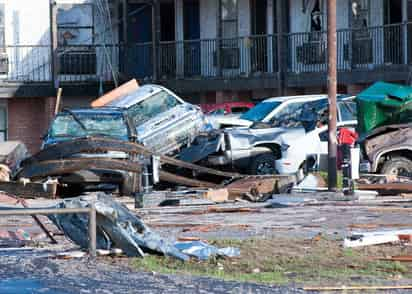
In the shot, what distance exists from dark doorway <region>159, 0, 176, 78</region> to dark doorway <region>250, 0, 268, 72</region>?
265 cm

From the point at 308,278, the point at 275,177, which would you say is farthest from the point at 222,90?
the point at 308,278

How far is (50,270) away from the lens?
12.5 meters

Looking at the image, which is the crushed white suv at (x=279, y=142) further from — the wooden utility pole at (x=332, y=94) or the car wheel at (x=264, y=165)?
the wooden utility pole at (x=332, y=94)

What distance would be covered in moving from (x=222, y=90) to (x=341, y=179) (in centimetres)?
1308

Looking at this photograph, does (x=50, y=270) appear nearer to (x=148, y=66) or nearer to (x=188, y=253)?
(x=188, y=253)

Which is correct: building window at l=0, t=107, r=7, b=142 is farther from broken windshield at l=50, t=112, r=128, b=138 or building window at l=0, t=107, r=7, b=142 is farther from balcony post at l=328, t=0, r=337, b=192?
balcony post at l=328, t=0, r=337, b=192

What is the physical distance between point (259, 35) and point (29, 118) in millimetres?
8541

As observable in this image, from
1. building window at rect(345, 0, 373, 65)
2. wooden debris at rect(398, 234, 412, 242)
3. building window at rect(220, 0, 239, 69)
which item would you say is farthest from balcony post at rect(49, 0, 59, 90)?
wooden debris at rect(398, 234, 412, 242)

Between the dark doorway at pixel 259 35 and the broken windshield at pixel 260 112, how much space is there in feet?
22.6

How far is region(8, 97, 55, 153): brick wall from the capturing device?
38625 millimetres

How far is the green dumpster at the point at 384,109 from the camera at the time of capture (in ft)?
82.1

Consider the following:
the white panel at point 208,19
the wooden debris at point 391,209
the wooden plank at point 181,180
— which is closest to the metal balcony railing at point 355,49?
the white panel at point 208,19

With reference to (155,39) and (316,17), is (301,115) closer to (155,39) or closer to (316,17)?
(316,17)

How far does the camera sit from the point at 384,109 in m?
25.3
